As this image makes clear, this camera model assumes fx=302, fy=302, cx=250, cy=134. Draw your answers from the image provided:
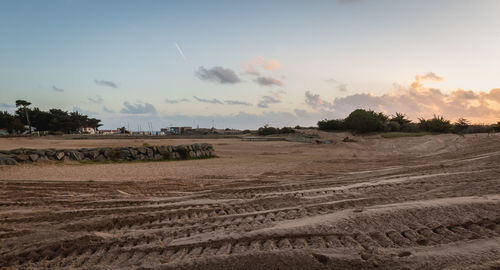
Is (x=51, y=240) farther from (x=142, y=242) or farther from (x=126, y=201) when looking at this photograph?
(x=126, y=201)

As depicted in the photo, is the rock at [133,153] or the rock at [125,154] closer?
the rock at [125,154]

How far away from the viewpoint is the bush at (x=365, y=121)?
33812 millimetres

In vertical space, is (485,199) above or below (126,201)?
above

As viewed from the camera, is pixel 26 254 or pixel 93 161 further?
pixel 93 161

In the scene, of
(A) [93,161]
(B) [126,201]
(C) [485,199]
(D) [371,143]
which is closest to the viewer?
(C) [485,199]

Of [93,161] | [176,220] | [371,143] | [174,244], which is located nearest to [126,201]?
[176,220]

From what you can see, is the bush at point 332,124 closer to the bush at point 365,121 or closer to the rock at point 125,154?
the bush at point 365,121

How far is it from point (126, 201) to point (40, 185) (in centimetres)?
396

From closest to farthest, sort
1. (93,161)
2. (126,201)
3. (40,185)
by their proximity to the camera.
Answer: (126,201)
(40,185)
(93,161)

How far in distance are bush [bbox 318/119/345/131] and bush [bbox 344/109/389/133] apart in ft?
4.60

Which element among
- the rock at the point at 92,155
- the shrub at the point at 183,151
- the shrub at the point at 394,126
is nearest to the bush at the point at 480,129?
the shrub at the point at 394,126

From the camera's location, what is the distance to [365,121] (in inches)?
1352

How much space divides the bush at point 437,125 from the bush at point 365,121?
3.89 metres

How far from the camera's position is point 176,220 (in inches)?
181
